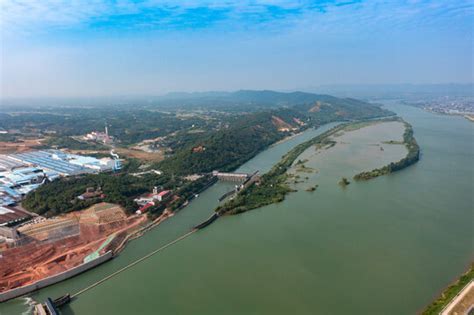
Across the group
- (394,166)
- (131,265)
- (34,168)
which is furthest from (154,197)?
(394,166)

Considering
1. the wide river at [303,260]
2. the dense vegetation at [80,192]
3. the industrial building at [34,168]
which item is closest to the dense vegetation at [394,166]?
the wide river at [303,260]

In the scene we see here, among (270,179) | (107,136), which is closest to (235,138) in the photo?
(270,179)

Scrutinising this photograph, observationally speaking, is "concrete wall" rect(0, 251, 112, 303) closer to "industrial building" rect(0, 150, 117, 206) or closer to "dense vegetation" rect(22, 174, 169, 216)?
"dense vegetation" rect(22, 174, 169, 216)

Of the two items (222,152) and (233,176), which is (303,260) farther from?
(222,152)

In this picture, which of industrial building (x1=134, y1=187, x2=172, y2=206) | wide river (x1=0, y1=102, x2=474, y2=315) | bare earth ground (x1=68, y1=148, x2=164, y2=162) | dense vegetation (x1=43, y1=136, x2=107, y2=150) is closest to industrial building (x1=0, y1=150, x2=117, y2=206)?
bare earth ground (x1=68, y1=148, x2=164, y2=162)

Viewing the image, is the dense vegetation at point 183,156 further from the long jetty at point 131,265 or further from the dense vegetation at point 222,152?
the long jetty at point 131,265

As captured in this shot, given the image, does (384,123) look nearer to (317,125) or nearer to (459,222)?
(317,125)

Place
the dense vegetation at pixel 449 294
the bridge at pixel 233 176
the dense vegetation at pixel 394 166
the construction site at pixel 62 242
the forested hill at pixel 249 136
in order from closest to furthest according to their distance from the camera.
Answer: the dense vegetation at pixel 449 294 < the construction site at pixel 62 242 < the dense vegetation at pixel 394 166 < the bridge at pixel 233 176 < the forested hill at pixel 249 136
